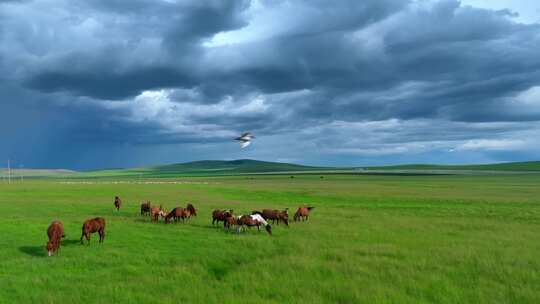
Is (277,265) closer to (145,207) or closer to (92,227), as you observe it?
(92,227)

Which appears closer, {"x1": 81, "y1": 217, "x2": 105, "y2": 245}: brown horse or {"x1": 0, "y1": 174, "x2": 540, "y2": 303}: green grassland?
{"x1": 0, "y1": 174, "x2": 540, "y2": 303}: green grassland

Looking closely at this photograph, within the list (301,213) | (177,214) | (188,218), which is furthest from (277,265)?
(188,218)

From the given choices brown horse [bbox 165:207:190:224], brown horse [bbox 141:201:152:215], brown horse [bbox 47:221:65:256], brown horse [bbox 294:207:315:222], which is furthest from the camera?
brown horse [bbox 141:201:152:215]

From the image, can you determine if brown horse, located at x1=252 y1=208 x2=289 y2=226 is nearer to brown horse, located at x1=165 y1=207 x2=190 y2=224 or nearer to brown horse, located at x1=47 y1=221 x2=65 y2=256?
brown horse, located at x1=165 y1=207 x2=190 y2=224

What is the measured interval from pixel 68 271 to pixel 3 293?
7.80 ft

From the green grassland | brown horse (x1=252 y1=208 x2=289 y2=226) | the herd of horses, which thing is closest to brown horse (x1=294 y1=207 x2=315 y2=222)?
the herd of horses

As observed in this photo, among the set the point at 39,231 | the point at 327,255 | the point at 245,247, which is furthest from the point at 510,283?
the point at 39,231

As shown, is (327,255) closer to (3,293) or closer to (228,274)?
(228,274)

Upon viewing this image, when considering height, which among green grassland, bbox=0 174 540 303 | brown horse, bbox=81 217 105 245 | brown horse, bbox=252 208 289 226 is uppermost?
brown horse, bbox=81 217 105 245

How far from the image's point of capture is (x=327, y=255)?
1608 centimetres

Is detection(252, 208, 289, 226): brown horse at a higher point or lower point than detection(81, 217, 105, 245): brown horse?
lower

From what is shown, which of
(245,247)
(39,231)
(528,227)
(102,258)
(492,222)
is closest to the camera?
(102,258)

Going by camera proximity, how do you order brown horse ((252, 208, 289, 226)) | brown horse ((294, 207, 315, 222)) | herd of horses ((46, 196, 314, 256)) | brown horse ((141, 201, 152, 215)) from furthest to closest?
brown horse ((141, 201, 152, 215))
brown horse ((294, 207, 315, 222))
brown horse ((252, 208, 289, 226))
herd of horses ((46, 196, 314, 256))

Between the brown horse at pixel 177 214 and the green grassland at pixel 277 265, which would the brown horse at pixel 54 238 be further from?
the brown horse at pixel 177 214
